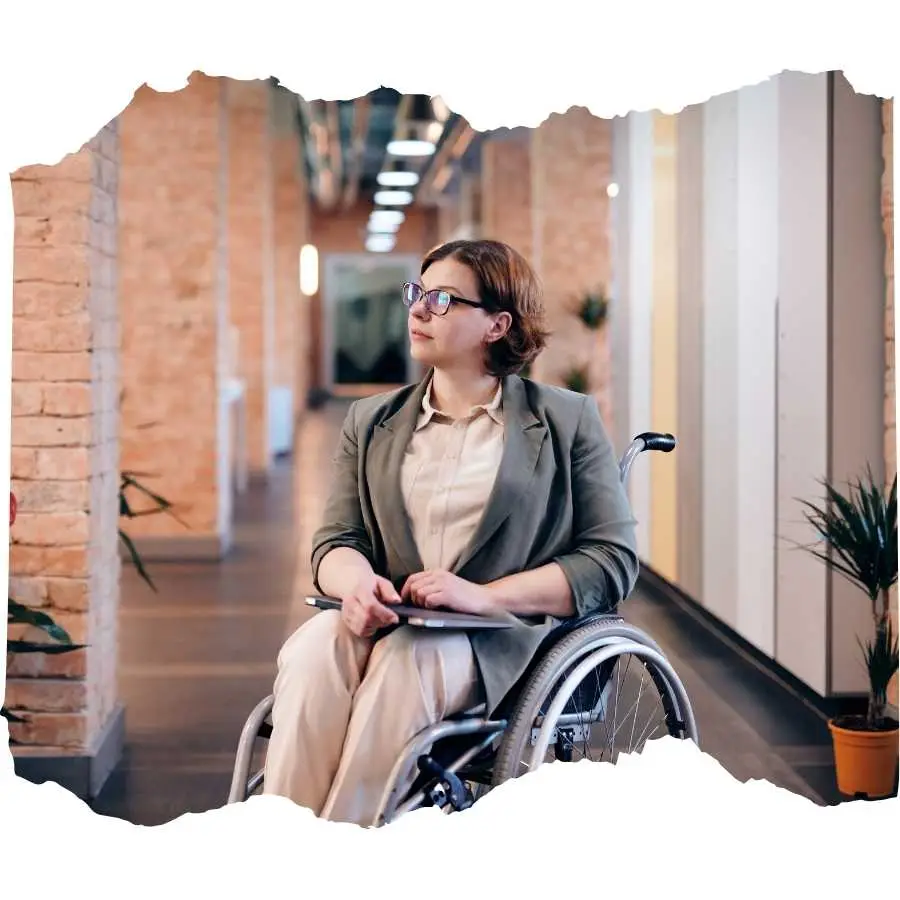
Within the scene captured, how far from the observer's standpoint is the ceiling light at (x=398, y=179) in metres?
19.7

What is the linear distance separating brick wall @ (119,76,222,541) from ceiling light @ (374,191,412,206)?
15078 millimetres

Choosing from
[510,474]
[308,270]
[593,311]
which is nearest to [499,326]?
[510,474]

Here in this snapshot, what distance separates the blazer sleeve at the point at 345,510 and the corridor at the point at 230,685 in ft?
3.73

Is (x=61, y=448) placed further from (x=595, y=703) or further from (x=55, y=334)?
(x=595, y=703)

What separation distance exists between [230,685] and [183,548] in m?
3.03

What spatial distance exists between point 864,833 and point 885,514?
1031mm

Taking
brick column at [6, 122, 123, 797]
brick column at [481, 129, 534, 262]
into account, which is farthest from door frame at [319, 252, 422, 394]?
brick column at [6, 122, 123, 797]

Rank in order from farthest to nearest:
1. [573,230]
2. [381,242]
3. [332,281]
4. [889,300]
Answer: [381,242]
[332,281]
[573,230]
[889,300]

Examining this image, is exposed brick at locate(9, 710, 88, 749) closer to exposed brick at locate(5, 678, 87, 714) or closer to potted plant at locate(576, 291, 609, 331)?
exposed brick at locate(5, 678, 87, 714)

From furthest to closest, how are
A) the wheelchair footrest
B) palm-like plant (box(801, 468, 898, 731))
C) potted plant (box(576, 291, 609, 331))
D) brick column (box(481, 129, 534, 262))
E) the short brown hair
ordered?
brick column (box(481, 129, 534, 262)), potted plant (box(576, 291, 609, 331)), palm-like plant (box(801, 468, 898, 731)), the short brown hair, the wheelchair footrest

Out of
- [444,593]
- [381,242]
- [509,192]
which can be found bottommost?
[444,593]

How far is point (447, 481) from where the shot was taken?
7.93ft

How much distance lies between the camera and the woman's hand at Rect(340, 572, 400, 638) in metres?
2.23

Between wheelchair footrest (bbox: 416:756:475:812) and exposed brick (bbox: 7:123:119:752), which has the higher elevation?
exposed brick (bbox: 7:123:119:752)
